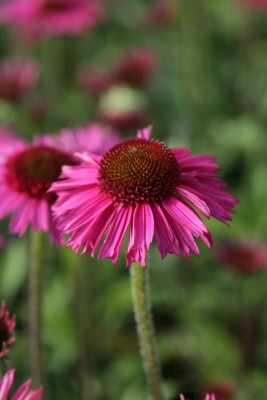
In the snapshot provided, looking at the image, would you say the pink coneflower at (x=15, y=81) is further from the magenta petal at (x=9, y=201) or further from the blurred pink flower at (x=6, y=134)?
the magenta petal at (x=9, y=201)

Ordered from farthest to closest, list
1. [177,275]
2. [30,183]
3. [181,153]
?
[177,275] < [30,183] < [181,153]

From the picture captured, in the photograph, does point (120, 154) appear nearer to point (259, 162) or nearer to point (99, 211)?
point (99, 211)

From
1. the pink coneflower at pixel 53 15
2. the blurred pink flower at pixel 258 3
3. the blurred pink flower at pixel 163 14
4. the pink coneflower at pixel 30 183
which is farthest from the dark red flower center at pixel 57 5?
the pink coneflower at pixel 30 183

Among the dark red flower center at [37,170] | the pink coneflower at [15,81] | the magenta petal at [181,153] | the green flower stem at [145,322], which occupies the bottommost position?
the green flower stem at [145,322]

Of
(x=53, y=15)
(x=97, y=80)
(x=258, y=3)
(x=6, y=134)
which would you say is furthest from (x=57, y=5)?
(x=6, y=134)

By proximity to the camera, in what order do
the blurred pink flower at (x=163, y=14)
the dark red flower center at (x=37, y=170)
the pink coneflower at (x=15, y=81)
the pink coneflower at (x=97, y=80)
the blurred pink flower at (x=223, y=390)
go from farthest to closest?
the blurred pink flower at (x=163, y=14) < the pink coneflower at (x=97, y=80) < the pink coneflower at (x=15, y=81) < the blurred pink flower at (x=223, y=390) < the dark red flower center at (x=37, y=170)

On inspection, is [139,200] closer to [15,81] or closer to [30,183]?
[30,183]

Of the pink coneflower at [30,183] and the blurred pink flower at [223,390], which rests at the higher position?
the pink coneflower at [30,183]

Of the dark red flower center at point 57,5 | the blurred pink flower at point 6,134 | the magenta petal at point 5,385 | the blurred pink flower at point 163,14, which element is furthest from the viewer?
the blurred pink flower at point 163,14
